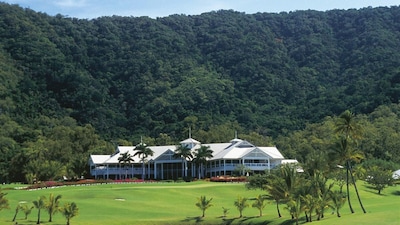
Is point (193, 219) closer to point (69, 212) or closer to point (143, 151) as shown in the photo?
point (69, 212)

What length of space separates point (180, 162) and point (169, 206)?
3692 cm

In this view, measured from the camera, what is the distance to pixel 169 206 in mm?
68188

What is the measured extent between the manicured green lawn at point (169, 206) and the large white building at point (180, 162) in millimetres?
14742

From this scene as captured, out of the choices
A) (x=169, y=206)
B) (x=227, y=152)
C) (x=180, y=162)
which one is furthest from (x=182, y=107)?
(x=169, y=206)

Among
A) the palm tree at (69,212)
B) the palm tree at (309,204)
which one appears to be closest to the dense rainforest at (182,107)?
the palm tree at (69,212)

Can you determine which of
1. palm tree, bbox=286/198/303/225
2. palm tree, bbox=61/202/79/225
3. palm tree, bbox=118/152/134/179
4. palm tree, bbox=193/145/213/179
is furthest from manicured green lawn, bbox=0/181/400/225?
palm tree, bbox=118/152/134/179

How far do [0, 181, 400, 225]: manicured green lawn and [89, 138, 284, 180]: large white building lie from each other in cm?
1474

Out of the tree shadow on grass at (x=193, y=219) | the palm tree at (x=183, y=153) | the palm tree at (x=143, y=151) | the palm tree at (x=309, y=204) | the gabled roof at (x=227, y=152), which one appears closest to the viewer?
the palm tree at (x=309, y=204)

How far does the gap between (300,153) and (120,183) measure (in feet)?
152

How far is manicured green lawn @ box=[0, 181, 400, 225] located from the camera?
2193 inches

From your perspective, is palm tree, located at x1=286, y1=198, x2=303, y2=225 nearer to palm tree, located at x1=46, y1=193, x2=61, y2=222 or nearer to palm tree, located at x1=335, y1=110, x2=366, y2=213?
palm tree, located at x1=335, y1=110, x2=366, y2=213

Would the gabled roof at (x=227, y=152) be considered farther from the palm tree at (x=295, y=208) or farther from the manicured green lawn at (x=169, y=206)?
the palm tree at (x=295, y=208)

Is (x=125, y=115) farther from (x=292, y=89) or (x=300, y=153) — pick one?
(x=300, y=153)

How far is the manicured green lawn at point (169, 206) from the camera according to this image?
183 ft
